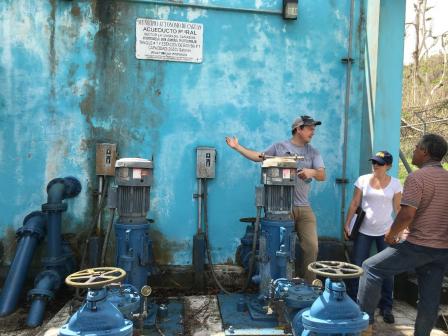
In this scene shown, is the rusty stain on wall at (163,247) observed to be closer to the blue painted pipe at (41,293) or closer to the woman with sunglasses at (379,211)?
the blue painted pipe at (41,293)

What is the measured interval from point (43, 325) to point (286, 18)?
12.9 feet

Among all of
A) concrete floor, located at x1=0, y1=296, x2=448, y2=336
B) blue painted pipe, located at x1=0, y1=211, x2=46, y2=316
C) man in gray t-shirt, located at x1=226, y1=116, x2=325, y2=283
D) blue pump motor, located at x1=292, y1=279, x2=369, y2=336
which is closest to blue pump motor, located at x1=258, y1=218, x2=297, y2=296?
man in gray t-shirt, located at x1=226, y1=116, x2=325, y2=283

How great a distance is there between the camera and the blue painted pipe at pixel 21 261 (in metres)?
3.76

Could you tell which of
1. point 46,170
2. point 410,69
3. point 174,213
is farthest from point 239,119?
point 410,69

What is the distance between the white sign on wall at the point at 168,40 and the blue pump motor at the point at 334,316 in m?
2.90

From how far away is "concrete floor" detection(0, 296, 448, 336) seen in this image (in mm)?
3424

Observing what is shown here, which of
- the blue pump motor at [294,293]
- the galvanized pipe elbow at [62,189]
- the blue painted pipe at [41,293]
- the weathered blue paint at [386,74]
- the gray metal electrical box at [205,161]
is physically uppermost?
the weathered blue paint at [386,74]

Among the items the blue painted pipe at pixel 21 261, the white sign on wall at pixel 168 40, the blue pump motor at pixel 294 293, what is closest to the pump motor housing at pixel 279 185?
the blue pump motor at pixel 294 293

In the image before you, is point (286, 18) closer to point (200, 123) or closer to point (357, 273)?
point (200, 123)

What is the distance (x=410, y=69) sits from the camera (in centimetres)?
1764

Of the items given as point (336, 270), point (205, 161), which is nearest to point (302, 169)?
point (205, 161)

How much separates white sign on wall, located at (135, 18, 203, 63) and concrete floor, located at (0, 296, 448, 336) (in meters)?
2.57

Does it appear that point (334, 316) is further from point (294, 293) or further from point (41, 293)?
point (41, 293)

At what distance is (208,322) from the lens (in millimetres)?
3580
